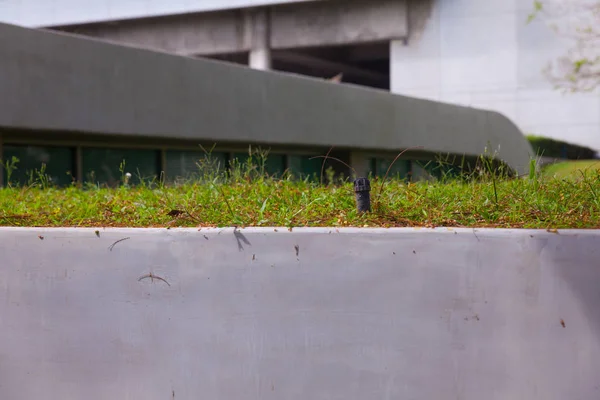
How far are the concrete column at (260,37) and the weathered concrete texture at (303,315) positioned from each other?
23847mm

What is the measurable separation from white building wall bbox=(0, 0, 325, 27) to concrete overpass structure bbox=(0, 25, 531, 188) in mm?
10743

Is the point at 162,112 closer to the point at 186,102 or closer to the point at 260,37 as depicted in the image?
the point at 186,102

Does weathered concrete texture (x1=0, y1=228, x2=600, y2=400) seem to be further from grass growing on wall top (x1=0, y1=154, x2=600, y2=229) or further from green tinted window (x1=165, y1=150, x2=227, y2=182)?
green tinted window (x1=165, y1=150, x2=227, y2=182)

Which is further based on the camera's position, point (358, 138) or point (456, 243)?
point (358, 138)

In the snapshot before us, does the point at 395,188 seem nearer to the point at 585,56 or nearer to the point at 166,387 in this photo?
the point at 166,387

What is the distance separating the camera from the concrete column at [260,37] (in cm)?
2792

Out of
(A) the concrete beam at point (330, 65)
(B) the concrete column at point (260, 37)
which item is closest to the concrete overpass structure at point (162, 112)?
(B) the concrete column at point (260, 37)

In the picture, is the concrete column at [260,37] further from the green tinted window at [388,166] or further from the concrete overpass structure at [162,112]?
the concrete overpass structure at [162,112]

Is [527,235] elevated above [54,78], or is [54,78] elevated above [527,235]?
[54,78]

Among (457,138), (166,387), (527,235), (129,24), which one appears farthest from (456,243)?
(129,24)

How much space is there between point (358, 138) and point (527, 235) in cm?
1354

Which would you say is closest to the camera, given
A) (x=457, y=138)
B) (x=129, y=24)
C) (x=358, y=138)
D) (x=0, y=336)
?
(x=0, y=336)

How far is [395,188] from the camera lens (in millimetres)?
6281

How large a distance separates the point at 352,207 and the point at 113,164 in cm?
953
